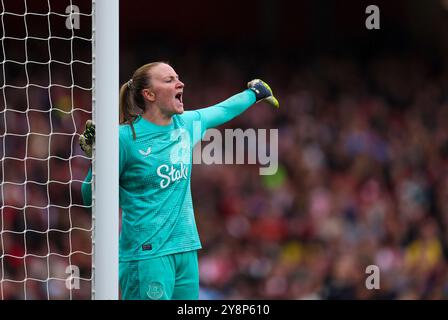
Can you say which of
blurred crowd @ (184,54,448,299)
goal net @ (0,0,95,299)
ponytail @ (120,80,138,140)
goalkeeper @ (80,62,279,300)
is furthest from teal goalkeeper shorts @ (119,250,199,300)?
blurred crowd @ (184,54,448,299)

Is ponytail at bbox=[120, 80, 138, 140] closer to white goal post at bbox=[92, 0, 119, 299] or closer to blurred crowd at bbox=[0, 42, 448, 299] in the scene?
white goal post at bbox=[92, 0, 119, 299]

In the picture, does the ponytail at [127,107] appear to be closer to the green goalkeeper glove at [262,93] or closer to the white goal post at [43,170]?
the green goalkeeper glove at [262,93]

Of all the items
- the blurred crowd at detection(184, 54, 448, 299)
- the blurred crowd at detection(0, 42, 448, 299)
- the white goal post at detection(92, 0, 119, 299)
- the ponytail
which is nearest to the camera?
the white goal post at detection(92, 0, 119, 299)

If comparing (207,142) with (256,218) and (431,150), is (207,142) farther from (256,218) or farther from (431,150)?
(431,150)

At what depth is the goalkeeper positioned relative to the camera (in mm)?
4238

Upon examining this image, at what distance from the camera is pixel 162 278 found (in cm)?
421

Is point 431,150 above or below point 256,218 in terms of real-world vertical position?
above

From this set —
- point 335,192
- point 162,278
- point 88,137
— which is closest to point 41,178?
point 335,192

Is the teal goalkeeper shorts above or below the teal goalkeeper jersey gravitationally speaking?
below

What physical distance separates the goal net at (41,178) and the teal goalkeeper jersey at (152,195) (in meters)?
1.87
